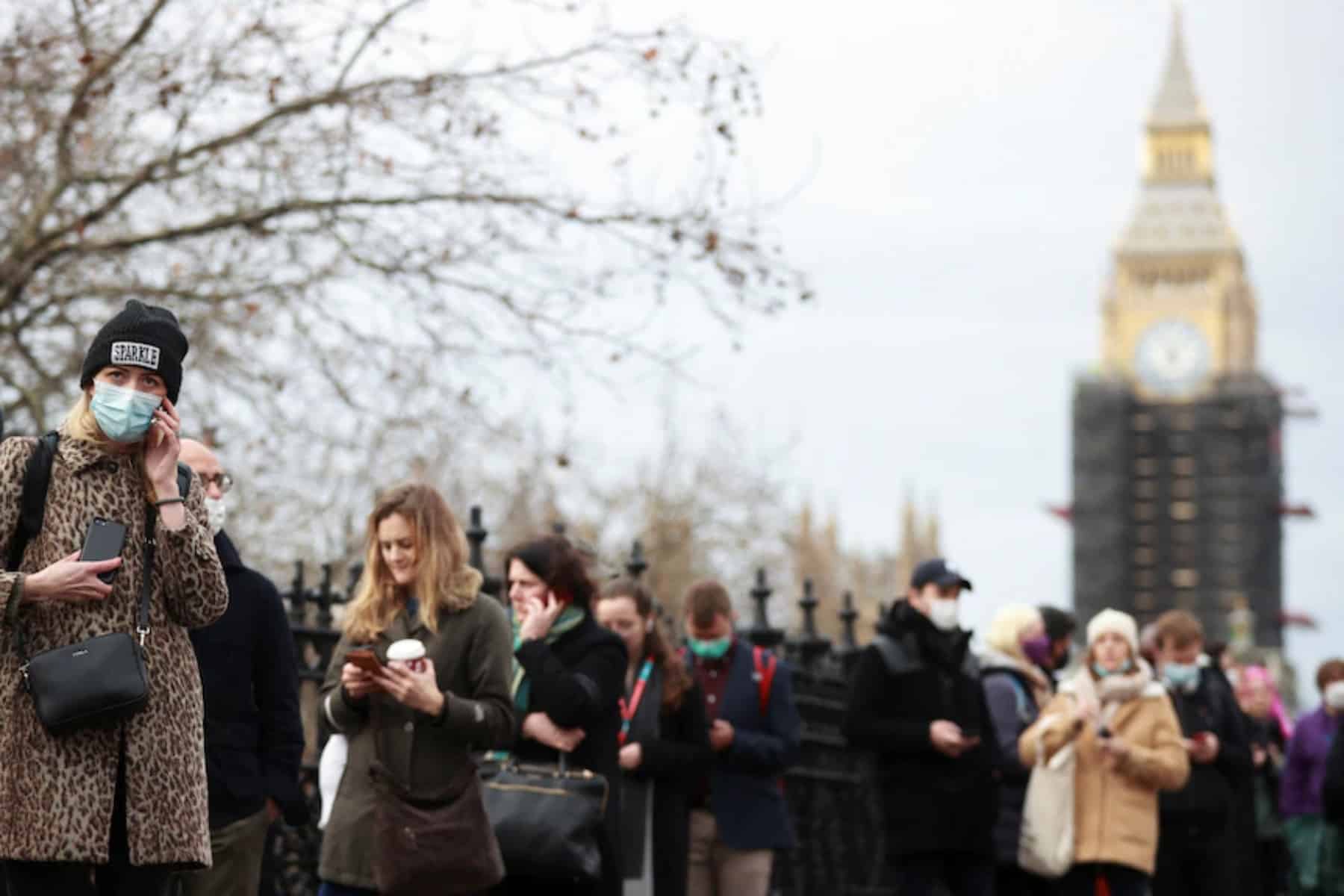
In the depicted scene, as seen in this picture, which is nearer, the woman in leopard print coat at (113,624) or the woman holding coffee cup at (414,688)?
the woman in leopard print coat at (113,624)

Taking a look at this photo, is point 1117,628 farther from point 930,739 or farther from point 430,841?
point 430,841

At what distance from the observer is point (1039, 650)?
11.6 metres

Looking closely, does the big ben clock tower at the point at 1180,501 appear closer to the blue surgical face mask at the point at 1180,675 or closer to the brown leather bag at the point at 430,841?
the blue surgical face mask at the point at 1180,675

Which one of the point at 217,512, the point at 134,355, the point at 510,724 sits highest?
the point at 134,355

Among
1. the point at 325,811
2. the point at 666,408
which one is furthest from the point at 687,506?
the point at 325,811

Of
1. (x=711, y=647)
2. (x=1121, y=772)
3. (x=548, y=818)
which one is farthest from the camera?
(x=1121, y=772)

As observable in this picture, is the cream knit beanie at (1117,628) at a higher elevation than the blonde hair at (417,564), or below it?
below

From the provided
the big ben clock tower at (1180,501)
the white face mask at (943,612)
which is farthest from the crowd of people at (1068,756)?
the big ben clock tower at (1180,501)

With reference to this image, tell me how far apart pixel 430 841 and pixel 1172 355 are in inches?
7219

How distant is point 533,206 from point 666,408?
30412 mm

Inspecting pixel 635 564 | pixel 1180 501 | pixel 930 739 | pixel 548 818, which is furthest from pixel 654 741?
pixel 1180 501

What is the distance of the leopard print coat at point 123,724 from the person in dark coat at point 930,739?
4.64 m

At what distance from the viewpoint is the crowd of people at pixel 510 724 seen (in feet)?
17.5

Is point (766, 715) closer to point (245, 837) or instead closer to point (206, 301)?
point (245, 837)
